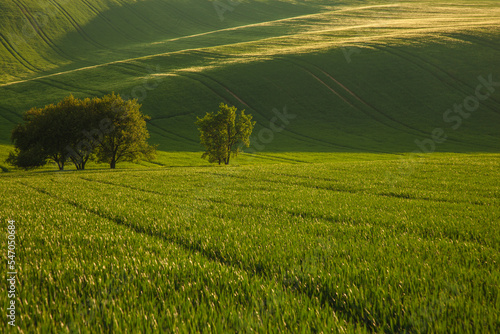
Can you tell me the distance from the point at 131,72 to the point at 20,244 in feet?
439

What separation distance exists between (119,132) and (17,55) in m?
172

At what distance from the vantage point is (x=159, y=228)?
798cm

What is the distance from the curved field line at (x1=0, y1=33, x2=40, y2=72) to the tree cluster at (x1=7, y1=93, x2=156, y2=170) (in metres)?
140

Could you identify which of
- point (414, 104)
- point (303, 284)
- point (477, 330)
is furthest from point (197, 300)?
point (414, 104)

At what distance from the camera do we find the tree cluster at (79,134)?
4572 centimetres

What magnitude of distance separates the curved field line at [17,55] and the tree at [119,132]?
143m

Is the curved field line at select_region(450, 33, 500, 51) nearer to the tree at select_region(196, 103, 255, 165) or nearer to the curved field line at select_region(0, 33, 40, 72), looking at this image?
the tree at select_region(196, 103, 255, 165)

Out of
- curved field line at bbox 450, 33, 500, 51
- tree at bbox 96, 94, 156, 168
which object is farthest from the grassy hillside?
tree at bbox 96, 94, 156, 168

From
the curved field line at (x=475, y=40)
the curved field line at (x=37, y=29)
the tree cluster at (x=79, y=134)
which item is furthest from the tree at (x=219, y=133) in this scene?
the curved field line at (x=37, y=29)

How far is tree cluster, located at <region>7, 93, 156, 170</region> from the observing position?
45719 millimetres

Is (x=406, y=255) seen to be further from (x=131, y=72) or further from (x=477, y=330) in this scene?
(x=131, y=72)

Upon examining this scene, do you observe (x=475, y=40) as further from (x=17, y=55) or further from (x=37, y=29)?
(x=37, y=29)

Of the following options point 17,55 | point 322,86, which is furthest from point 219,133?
point 17,55

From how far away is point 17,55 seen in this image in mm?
167625
